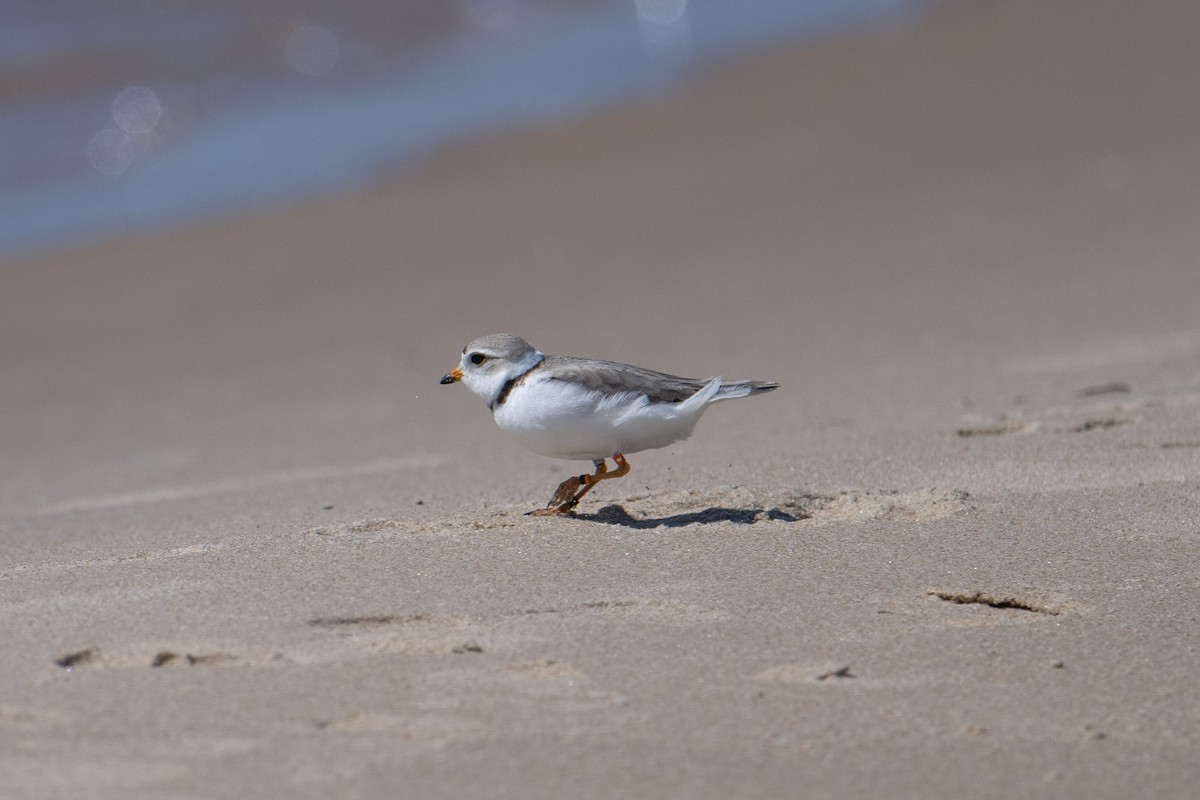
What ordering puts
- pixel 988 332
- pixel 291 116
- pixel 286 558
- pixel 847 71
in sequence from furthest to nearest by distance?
pixel 291 116 < pixel 847 71 < pixel 988 332 < pixel 286 558

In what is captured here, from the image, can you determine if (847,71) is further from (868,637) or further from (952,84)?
(868,637)

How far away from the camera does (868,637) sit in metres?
3.82

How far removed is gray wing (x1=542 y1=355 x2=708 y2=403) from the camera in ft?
15.4

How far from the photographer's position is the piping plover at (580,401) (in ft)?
15.3

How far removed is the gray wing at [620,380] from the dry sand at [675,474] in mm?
417

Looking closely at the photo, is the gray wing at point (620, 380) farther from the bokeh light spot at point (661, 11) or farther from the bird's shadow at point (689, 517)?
the bokeh light spot at point (661, 11)

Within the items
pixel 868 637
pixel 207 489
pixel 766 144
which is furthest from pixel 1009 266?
pixel 868 637

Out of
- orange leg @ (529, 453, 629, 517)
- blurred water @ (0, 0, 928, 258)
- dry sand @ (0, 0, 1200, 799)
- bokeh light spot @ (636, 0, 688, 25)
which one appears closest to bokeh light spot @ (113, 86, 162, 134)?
blurred water @ (0, 0, 928, 258)

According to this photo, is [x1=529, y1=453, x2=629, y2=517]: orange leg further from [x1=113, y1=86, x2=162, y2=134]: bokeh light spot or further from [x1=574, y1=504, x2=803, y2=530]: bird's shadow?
[x1=113, y1=86, x2=162, y2=134]: bokeh light spot

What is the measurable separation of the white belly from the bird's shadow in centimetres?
20

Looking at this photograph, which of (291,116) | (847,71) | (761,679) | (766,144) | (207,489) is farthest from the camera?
(291,116)

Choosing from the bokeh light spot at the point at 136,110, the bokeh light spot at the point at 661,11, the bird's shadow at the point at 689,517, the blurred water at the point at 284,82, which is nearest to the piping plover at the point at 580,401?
the bird's shadow at the point at 689,517

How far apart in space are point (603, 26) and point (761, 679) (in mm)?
14492

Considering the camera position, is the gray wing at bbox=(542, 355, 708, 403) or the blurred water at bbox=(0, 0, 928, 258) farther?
the blurred water at bbox=(0, 0, 928, 258)
